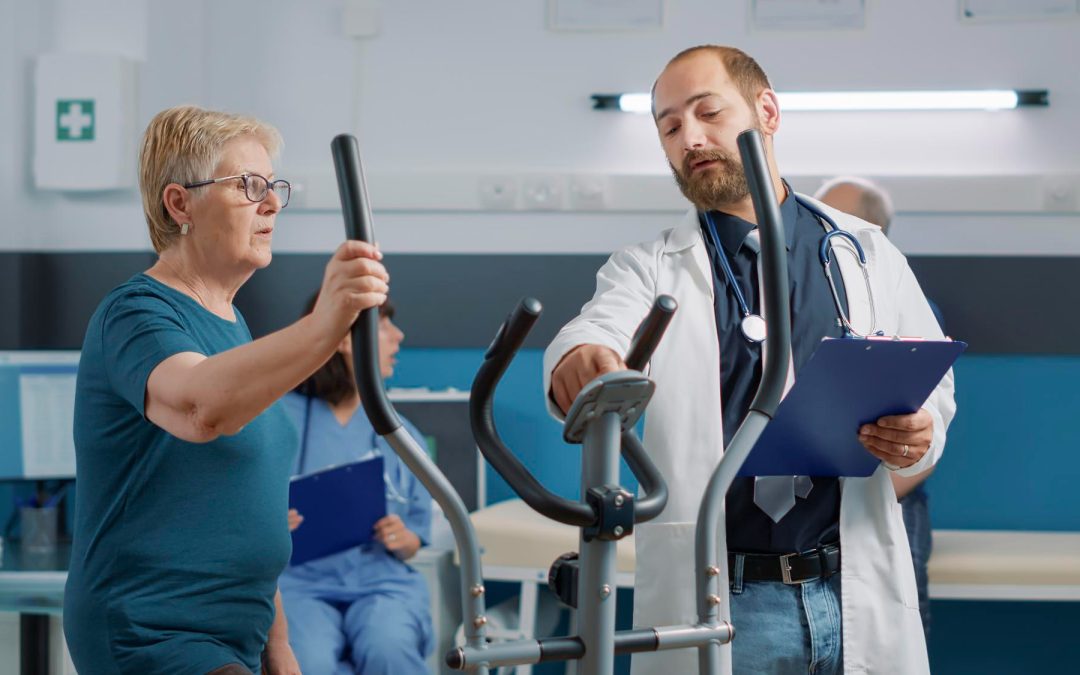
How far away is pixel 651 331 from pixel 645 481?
149 mm

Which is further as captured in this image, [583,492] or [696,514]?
[696,514]

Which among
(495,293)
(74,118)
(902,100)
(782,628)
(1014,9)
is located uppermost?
(1014,9)

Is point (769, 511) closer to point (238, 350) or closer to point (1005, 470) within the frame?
point (238, 350)

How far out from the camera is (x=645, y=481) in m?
1.09

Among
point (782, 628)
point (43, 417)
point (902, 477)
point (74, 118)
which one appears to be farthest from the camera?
point (74, 118)

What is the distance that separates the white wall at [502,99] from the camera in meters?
3.22

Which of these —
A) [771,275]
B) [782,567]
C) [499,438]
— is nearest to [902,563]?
[782,567]

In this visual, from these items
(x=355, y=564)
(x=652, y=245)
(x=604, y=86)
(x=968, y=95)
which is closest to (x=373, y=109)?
(x=604, y=86)

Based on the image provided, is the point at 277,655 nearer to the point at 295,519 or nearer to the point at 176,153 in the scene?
the point at 176,153

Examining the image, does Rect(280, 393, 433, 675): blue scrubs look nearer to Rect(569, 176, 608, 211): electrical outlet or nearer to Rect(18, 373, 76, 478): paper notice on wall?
Rect(18, 373, 76, 478): paper notice on wall

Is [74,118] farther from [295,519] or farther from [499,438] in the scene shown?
[499,438]

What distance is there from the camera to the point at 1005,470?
10.6ft

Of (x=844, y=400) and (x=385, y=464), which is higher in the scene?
(x=844, y=400)

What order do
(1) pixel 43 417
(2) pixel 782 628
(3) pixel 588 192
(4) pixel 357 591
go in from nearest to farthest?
(2) pixel 782 628, (4) pixel 357 591, (1) pixel 43 417, (3) pixel 588 192
